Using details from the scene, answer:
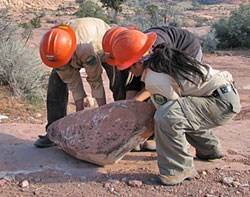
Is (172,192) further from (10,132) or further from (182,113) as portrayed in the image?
(10,132)

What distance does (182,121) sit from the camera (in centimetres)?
435

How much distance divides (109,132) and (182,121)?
32.3 inches

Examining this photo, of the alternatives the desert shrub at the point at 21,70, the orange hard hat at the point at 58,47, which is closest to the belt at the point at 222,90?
the orange hard hat at the point at 58,47

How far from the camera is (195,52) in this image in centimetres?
512

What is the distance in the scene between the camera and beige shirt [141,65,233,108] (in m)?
4.23

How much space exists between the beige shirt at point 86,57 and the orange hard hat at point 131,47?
0.64 meters

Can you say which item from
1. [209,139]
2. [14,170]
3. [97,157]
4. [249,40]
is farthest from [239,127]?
[249,40]

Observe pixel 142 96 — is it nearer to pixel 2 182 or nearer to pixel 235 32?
pixel 2 182

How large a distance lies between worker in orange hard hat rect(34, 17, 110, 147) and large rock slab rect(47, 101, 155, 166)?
1.31ft

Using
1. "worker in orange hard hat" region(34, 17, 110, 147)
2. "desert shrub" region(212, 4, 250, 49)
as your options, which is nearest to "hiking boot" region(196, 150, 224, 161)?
"worker in orange hard hat" region(34, 17, 110, 147)

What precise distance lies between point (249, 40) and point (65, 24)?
1535 centimetres

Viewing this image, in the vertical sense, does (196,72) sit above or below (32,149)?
above

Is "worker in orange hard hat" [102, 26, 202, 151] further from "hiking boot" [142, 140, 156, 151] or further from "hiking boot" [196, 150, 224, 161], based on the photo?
"hiking boot" [196, 150, 224, 161]

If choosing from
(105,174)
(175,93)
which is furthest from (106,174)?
(175,93)
